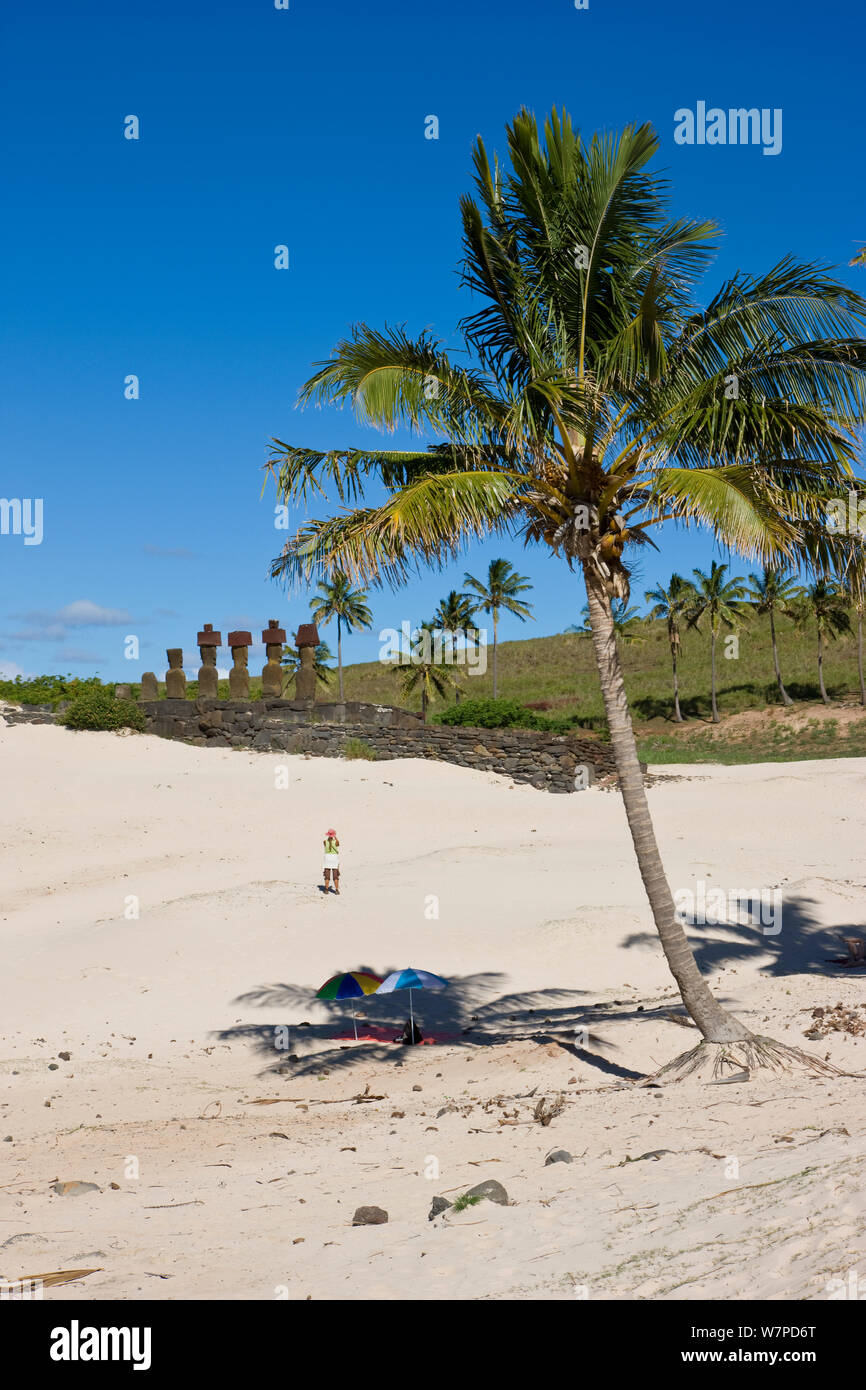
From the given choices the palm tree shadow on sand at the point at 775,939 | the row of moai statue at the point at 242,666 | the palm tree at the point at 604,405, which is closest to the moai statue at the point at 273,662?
the row of moai statue at the point at 242,666

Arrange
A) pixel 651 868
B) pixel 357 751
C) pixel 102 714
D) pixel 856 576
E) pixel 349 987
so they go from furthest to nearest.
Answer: pixel 102 714
pixel 357 751
pixel 349 987
pixel 856 576
pixel 651 868

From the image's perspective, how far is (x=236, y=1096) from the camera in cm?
1107

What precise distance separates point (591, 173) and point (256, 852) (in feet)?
56.7

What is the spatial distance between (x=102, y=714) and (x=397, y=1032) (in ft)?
65.2

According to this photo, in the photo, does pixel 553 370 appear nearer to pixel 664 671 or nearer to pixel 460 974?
pixel 460 974

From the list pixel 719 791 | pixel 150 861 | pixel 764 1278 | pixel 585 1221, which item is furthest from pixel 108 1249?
pixel 719 791

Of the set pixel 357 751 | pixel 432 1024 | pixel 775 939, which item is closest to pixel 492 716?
pixel 357 751

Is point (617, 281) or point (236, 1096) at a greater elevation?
point (617, 281)

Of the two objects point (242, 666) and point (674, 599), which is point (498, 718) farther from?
point (674, 599)

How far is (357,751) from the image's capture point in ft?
99.5

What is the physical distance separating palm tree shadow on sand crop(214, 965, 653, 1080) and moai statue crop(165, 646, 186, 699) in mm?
19651

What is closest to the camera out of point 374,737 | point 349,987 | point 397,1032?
point 349,987

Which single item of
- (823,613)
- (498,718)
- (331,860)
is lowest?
(331,860)

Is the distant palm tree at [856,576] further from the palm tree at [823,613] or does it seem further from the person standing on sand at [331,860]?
the palm tree at [823,613]
